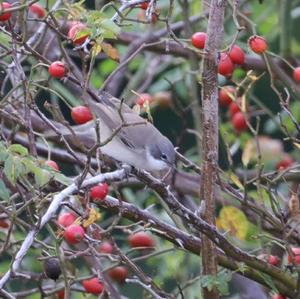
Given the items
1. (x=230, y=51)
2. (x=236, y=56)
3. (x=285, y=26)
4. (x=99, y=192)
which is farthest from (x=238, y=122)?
(x=99, y=192)

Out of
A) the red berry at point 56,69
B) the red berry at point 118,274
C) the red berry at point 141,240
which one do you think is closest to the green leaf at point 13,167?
the red berry at point 56,69

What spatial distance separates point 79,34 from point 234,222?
105cm

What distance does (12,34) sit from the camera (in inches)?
112

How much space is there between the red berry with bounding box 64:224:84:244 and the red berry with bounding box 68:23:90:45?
1.84 ft

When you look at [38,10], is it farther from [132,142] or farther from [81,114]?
[81,114]

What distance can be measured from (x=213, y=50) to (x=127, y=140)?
166 cm

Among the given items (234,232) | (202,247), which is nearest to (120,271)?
(234,232)

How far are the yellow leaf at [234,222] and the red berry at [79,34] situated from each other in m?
0.92

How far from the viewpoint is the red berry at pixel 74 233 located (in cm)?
281

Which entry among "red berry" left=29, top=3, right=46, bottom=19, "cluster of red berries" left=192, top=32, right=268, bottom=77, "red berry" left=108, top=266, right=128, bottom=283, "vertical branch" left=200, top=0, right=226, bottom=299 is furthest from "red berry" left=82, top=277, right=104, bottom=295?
"red berry" left=29, top=3, right=46, bottom=19

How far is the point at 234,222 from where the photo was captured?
347 centimetres

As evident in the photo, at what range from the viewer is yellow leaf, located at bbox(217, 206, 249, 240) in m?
3.44

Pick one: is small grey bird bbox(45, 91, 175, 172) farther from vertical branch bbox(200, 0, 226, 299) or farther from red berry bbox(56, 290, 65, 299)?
vertical branch bbox(200, 0, 226, 299)

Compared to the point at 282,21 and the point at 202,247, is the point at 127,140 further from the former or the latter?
the point at 202,247
